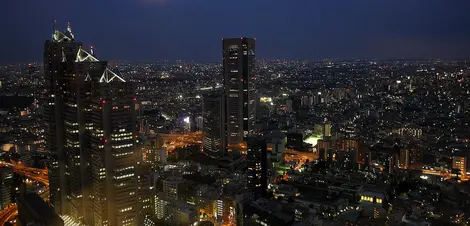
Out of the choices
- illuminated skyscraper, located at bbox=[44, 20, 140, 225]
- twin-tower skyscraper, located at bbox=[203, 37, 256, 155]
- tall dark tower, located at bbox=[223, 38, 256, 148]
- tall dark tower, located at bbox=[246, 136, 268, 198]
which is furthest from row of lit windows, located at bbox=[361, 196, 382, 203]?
tall dark tower, located at bbox=[223, 38, 256, 148]

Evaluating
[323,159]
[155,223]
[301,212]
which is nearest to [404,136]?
[323,159]

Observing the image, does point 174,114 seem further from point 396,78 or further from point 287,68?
point 287,68

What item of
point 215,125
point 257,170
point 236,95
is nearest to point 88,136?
point 257,170

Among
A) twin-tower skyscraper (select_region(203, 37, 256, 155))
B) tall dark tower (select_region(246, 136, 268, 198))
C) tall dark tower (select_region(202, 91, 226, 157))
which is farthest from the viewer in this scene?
twin-tower skyscraper (select_region(203, 37, 256, 155))

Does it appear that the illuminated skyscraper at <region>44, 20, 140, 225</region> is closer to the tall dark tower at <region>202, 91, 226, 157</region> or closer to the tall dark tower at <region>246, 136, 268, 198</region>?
the tall dark tower at <region>246, 136, 268, 198</region>

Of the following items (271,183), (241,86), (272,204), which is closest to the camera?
(272,204)

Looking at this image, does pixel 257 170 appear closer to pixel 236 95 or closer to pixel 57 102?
pixel 57 102

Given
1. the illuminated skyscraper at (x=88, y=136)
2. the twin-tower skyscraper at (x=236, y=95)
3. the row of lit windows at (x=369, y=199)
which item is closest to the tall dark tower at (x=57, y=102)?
the illuminated skyscraper at (x=88, y=136)
